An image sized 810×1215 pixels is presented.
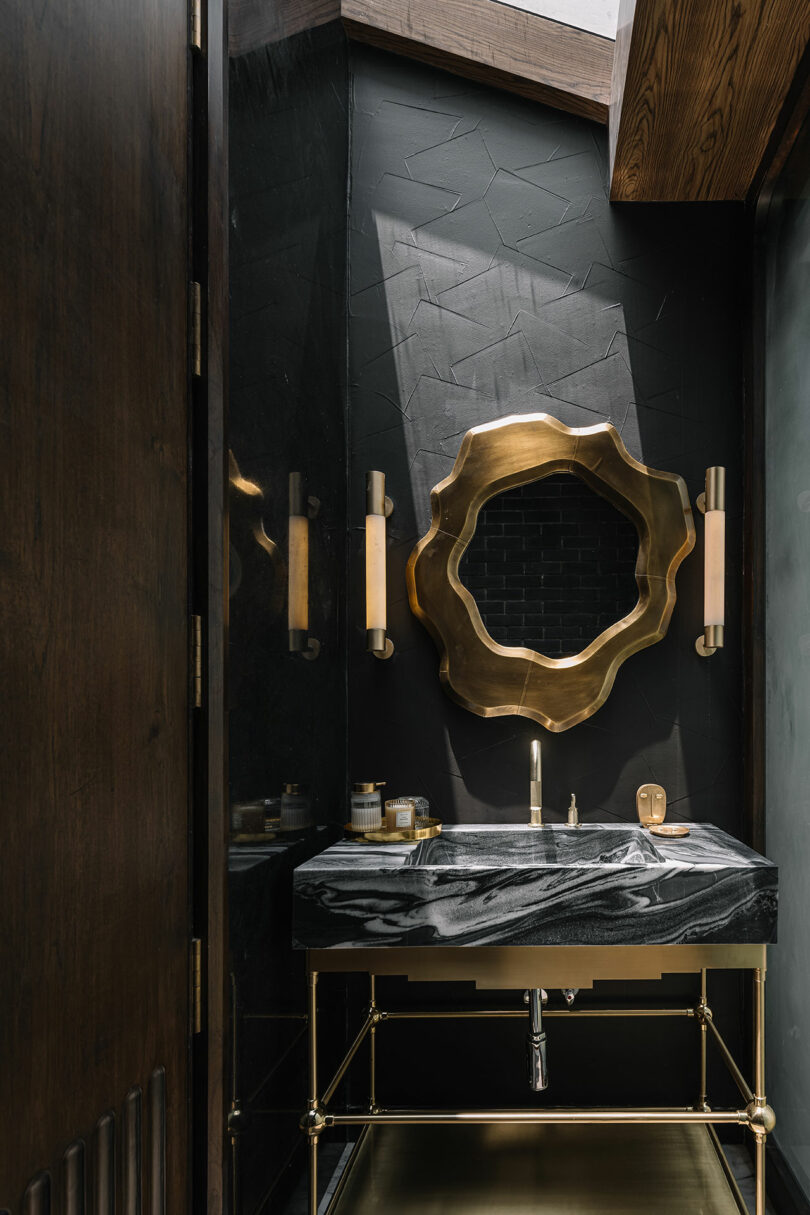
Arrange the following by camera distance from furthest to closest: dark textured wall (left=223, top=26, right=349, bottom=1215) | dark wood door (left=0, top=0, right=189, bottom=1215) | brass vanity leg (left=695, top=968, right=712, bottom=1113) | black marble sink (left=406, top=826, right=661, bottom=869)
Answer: brass vanity leg (left=695, top=968, right=712, bottom=1113), black marble sink (left=406, top=826, right=661, bottom=869), dark textured wall (left=223, top=26, right=349, bottom=1215), dark wood door (left=0, top=0, right=189, bottom=1215)

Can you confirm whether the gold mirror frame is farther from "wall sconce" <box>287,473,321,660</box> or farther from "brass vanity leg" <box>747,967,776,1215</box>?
"brass vanity leg" <box>747,967,776,1215</box>

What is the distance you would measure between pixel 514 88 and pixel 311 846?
81.7 inches

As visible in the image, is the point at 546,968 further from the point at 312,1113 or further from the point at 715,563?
the point at 715,563

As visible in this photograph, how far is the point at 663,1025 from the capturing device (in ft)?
7.11

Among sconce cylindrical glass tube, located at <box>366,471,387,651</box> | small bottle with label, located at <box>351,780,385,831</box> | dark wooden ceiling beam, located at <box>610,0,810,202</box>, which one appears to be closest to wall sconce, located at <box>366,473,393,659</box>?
sconce cylindrical glass tube, located at <box>366,471,387,651</box>

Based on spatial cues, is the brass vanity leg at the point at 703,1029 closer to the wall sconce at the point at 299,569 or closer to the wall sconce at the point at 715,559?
the wall sconce at the point at 715,559

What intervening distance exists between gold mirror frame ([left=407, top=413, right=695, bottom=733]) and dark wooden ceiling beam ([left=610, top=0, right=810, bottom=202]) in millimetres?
668

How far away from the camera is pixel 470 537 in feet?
7.36

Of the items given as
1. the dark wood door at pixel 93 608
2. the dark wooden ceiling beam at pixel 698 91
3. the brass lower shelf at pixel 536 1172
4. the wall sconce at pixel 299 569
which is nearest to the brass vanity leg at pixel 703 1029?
the brass lower shelf at pixel 536 1172

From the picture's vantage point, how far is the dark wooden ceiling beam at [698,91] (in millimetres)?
1658

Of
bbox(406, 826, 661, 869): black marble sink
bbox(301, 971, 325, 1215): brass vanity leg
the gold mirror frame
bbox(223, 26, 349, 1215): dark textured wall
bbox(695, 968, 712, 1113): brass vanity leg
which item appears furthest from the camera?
the gold mirror frame

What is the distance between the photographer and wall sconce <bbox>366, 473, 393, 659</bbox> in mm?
2152

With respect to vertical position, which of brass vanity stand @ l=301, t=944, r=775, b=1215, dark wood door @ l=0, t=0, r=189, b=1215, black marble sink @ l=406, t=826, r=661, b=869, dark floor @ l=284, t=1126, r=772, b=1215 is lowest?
dark floor @ l=284, t=1126, r=772, b=1215

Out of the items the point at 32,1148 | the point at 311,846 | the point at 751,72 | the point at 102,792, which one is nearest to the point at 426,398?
the point at 751,72
